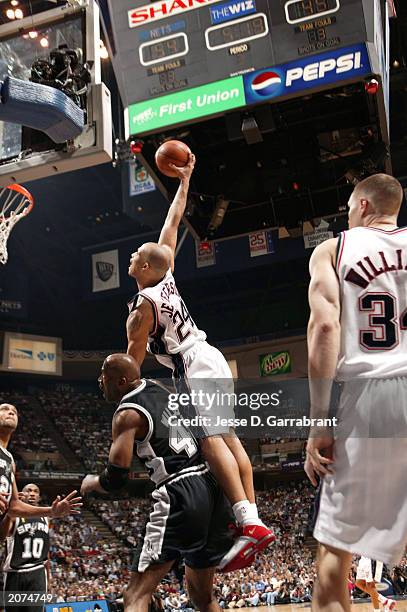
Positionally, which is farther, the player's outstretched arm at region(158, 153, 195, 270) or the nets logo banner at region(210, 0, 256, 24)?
the nets logo banner at region(210, 0, 256, 24)

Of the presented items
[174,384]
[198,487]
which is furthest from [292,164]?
[198,487]

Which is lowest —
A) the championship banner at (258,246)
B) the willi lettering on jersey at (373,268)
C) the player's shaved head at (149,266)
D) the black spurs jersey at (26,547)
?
the black spurs jersey at (26,547)

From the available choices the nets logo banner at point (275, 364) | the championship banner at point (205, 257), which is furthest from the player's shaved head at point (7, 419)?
the nets logo banner at point (275, 364)

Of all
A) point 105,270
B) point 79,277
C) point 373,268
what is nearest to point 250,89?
point 373,268

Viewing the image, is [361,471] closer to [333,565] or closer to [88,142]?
[333,565]

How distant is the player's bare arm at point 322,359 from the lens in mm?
2271

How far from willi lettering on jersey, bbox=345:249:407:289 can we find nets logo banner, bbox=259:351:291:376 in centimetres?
1858

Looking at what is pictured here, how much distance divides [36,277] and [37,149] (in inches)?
751

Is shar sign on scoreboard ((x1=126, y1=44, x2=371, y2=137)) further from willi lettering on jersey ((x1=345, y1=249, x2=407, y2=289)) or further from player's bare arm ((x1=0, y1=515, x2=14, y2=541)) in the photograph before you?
willi lettering on jersey ((x1=345, y1=249, x2=407, y2=289))

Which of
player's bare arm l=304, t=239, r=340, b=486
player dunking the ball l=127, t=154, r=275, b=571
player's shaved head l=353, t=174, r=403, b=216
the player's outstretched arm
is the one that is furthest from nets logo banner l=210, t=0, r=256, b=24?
player's bare arm l=304, t=239, r=340, b=486

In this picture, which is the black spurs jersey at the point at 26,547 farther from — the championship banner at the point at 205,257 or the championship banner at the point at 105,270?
the championship banner at the point at 105,270

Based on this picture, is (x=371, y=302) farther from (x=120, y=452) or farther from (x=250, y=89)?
(x=250, y=89)

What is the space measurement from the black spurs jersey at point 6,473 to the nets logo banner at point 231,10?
14.6 ft

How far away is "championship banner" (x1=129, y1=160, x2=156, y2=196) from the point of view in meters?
17.4
